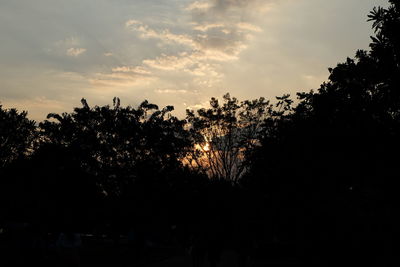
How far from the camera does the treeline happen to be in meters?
18.4

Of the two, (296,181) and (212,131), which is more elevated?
(212,131)

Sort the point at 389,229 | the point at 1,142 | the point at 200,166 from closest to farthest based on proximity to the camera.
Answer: the point at 389,229, the point at 1,142, the point at 200,166

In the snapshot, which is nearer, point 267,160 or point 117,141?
point 267,160

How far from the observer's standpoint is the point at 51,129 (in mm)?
43094

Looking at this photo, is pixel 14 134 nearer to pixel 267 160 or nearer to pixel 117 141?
pixel 117 141

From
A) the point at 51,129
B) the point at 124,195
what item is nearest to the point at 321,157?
the point at 124,195

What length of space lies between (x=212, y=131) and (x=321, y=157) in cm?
3032

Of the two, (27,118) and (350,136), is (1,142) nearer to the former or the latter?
(27,118)

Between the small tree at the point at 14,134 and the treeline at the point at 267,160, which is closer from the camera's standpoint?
the treeline at the point at 267,160

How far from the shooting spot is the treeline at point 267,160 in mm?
18422

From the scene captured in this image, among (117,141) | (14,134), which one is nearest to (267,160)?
(117,141)

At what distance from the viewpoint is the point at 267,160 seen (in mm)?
26641

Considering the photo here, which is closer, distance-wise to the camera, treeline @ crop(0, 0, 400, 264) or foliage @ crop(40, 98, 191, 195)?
treeline @ crop(0, 0, 400, 264)

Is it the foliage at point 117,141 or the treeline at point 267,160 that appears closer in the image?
the treeline at point 267,160
